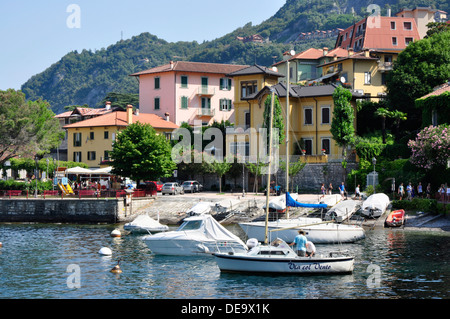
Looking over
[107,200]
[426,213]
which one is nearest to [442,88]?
[426,213]

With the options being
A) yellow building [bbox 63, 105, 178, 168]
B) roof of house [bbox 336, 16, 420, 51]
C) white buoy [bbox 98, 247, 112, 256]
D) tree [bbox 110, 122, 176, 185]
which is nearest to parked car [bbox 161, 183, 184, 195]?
tree [bbox 110, 122, 176, 185]

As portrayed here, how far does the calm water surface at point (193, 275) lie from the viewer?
25609 millimetres

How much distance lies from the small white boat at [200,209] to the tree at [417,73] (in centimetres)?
2955

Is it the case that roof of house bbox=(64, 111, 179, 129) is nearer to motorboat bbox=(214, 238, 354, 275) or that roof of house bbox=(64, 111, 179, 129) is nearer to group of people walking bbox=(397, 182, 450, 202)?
group of people walking bbox=(397, 182, 450, 202)

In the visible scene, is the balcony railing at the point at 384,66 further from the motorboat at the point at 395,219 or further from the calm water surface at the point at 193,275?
the calm water surface at the point at 193,275

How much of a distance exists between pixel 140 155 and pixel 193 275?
102 feet

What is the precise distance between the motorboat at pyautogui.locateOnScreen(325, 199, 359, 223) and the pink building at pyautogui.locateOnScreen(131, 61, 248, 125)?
4342 centimetres

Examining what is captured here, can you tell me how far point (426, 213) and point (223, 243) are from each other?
68.1 feet

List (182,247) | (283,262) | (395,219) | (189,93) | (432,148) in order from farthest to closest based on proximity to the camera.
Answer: (189,93), (432,148), (395,219), (182,247), (283,262)

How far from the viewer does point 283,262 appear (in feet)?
92.9

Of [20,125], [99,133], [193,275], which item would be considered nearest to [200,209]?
[193,275]

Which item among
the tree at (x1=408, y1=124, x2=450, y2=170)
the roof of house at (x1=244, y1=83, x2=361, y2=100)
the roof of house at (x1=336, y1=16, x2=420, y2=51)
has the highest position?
the roof of house at (x1=336, y1=16, x2=420, y2=51)

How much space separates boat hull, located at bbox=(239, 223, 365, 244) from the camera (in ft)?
127

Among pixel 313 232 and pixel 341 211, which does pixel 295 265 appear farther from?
pixel 341 211
